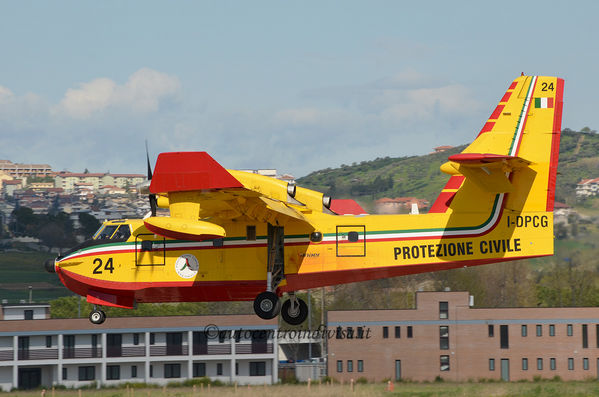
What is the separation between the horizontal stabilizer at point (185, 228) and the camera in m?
20.8

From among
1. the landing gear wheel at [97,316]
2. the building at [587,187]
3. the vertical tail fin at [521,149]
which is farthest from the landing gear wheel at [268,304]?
the building at [587,187]

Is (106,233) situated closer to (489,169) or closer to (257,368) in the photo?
(489,169)

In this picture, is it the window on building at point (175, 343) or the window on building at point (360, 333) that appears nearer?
the window on building at point (175, 343)

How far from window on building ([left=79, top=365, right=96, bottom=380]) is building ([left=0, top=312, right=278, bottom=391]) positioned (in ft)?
0.20

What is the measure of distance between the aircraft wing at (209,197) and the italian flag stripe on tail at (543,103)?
7.23 metres

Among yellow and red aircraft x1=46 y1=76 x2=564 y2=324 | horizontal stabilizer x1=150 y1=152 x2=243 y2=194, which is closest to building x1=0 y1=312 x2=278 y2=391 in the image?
yellow and red aircraft x1=46 y1=76 x2=564 y2=324

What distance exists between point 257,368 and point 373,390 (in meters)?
9.98

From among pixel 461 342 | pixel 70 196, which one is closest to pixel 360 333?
pixel 461 342

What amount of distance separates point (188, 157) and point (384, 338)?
112 feet

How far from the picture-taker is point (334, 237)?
23.2m

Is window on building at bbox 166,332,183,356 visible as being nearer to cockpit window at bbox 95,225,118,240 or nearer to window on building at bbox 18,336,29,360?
window on building at bbox 18,336,29,360

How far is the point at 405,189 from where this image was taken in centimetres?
9925

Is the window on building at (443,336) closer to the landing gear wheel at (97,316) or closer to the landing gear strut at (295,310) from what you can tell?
the landing gear strut at (295,310)

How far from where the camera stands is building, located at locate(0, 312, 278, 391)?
50.2 m
